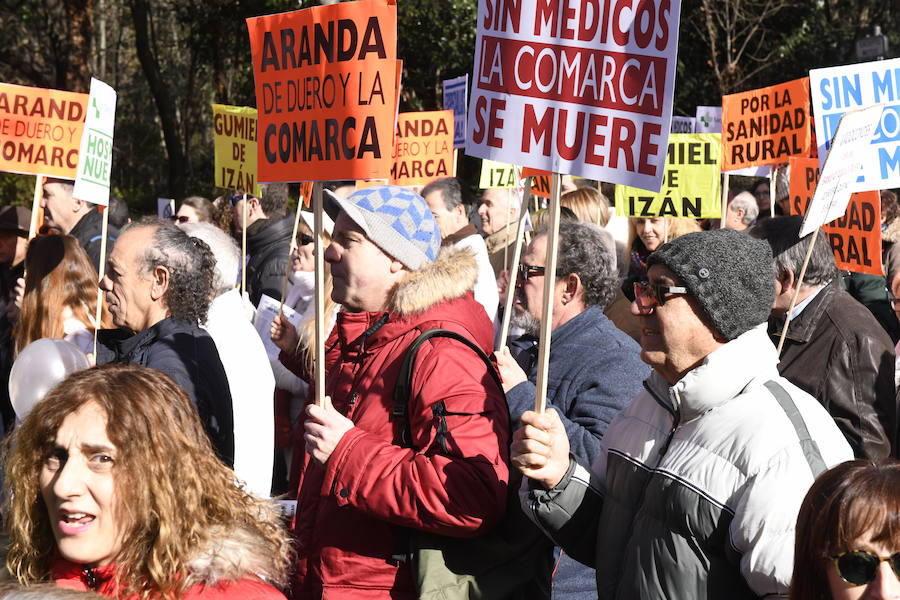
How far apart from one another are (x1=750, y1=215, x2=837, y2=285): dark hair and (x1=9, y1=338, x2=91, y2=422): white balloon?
2.55 m

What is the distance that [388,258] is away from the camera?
328cm

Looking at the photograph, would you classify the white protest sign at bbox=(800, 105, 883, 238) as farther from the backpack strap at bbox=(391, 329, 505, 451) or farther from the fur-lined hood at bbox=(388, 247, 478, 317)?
the backpack strap at bbox=(391, 329, 505, 451)

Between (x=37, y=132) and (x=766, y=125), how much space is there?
14.4 ft

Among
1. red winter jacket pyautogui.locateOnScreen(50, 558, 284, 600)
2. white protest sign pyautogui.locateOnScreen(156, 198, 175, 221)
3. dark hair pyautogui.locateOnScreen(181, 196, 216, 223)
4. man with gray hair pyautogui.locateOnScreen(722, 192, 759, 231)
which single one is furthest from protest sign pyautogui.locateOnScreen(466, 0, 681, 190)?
white protest sign pyautogui.locateOnScreen(156, 198, 175, 221)

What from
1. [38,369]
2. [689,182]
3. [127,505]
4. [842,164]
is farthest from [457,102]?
[127,505]

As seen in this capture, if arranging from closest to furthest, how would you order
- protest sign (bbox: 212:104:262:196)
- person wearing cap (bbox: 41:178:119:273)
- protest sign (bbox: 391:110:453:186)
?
person wearing cap (bbox: 41:178:119:273) → protest sign (bbox: 212:104:262:196) → protest sign (bbox: 391:110:453:186)

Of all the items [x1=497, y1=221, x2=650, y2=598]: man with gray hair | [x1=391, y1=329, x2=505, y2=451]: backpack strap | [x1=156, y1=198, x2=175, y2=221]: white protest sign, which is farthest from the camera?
[x1=156, y1=198, x2=175, y2=221]: white protest sign

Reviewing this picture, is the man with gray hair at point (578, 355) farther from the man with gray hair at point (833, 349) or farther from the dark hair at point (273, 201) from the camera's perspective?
the dark hair at point (273, 201)

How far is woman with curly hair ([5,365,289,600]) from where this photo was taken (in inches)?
86.3

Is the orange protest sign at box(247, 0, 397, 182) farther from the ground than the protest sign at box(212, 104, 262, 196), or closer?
closer

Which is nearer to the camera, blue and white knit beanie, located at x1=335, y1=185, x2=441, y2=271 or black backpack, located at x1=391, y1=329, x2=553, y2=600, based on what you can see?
black backpack, located at x1=391, y1=329, x2=553, y2=600

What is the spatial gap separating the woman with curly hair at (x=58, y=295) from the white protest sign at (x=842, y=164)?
290 centimetres

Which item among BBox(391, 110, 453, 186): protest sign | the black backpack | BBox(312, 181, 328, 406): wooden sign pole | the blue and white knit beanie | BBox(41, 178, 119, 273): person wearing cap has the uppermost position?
BBox(391, 110, 453, 186): protest sign

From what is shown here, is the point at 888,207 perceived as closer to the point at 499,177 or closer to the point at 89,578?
the point at 499,177
